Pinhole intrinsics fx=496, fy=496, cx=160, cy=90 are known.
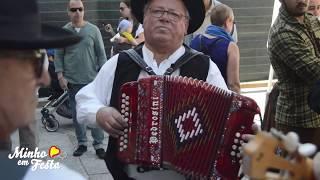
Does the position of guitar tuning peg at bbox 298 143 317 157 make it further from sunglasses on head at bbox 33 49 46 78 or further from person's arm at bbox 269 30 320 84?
person's arm at bbox 269 30 320 84

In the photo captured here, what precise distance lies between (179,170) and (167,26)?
73 centimetres

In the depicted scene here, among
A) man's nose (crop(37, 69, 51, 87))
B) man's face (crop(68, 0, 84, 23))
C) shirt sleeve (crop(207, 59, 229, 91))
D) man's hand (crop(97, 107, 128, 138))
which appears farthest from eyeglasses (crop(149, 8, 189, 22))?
man's face (crop(68, 0, 84, 23))

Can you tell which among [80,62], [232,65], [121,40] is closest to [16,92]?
[232,65]

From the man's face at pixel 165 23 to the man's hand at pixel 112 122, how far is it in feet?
1.44

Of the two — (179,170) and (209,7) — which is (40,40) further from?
(209,7)

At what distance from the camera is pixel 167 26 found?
8.21ft

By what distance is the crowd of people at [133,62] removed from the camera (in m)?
1.06

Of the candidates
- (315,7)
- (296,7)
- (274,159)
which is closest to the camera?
(274,159)

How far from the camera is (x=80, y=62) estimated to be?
17.4ft

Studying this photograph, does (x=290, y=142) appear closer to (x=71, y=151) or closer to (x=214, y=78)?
(x=214, y=78)

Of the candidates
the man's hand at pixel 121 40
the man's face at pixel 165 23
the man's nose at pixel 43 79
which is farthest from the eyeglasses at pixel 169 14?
the man's hand at pixel 121 40

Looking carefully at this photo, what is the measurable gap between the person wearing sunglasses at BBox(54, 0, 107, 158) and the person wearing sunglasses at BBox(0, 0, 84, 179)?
417 cm

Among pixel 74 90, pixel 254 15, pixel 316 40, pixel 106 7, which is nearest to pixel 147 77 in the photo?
pixel 316 40

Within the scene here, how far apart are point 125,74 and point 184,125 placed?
0.45 m
